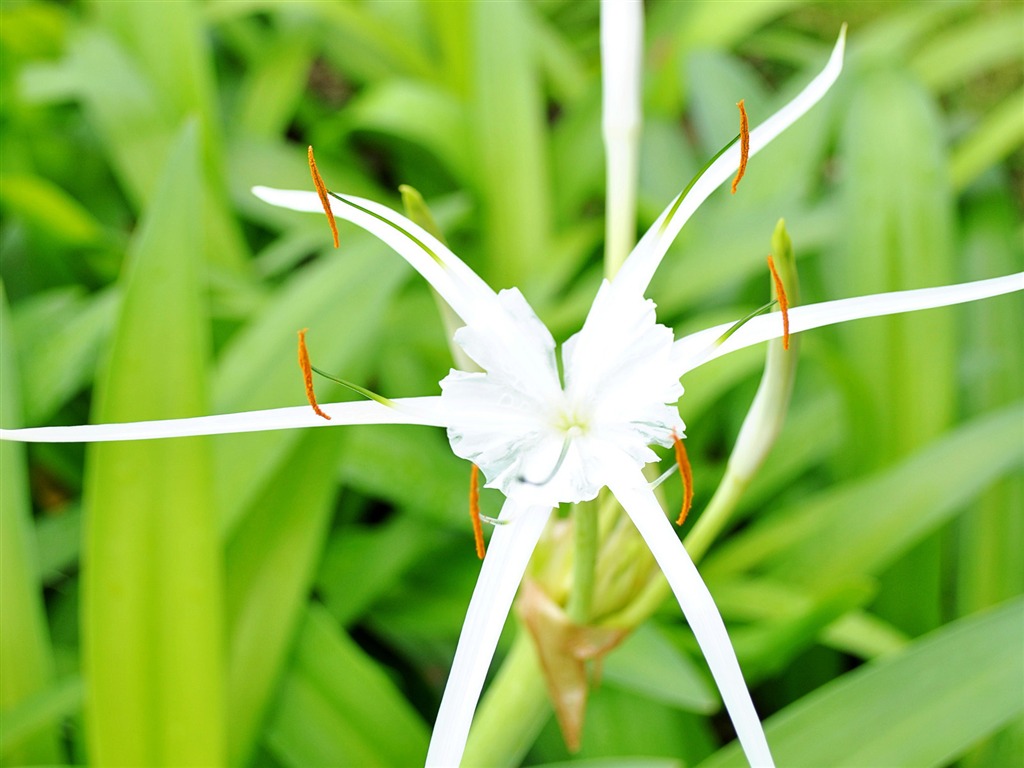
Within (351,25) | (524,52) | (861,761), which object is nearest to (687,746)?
(861,761)

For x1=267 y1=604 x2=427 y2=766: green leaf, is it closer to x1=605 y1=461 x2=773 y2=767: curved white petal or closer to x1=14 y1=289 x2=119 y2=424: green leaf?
x1=14 y1=289 x2=119 y2=424: green leaf

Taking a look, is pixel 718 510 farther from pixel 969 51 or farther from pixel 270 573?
pixel 969 51

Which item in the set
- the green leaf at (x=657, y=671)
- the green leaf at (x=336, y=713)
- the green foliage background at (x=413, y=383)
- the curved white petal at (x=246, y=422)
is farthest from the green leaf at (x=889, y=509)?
the curved white petal at (x=246, y=422)

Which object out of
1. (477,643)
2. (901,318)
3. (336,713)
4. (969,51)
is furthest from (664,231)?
(969,51)

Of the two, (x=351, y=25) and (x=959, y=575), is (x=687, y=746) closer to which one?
(x=959, y=575)

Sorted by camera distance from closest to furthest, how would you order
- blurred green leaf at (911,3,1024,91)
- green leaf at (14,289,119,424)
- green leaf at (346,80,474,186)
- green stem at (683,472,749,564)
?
green stem at (683,472,749,564) < green leaf at (14,289,119,424) < green leaf at (346,80,474,186) < blurred green leaf at (911,3,1024,91)

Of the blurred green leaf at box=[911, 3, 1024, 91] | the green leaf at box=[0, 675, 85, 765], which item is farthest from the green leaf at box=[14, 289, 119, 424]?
the blurred green leaf at box=[911, 3, 1024, 91]
